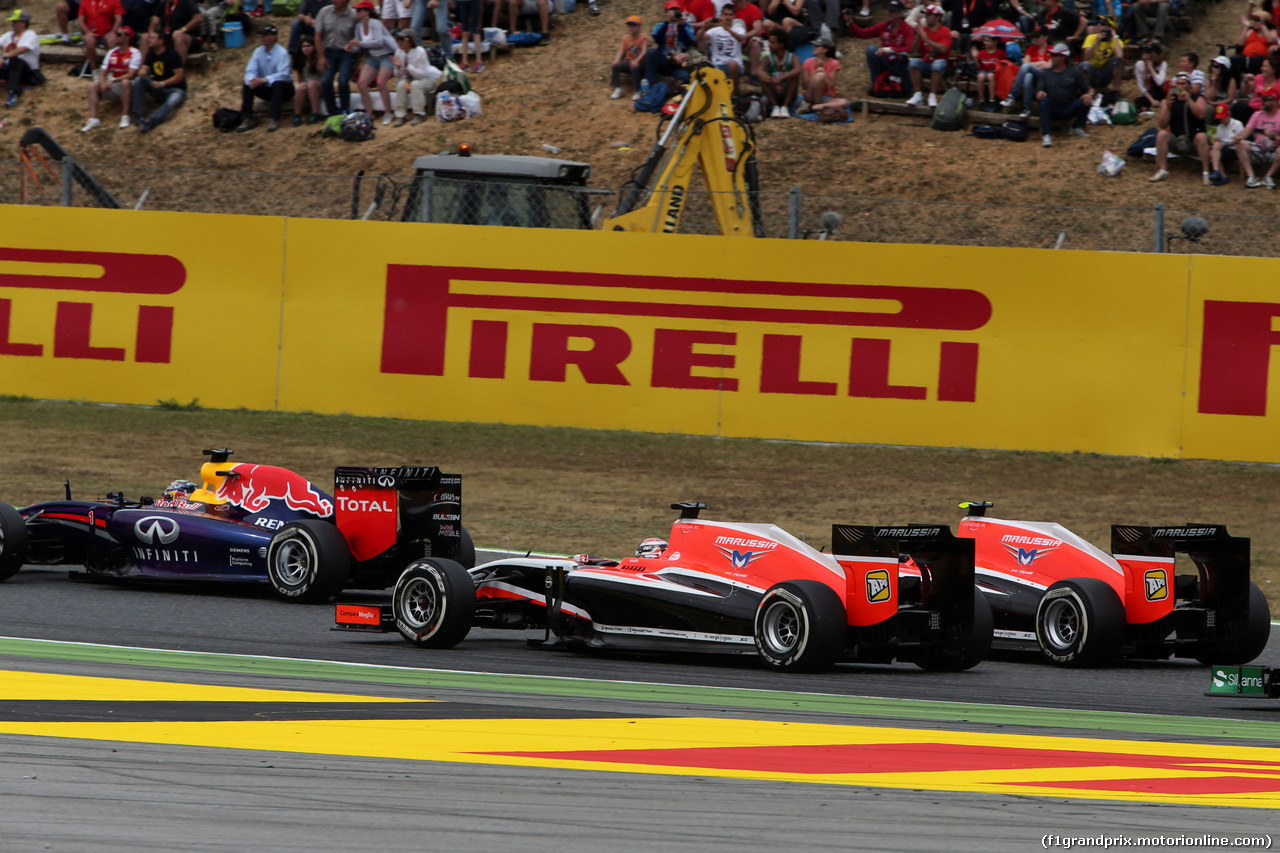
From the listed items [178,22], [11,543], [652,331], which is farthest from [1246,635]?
[178,22]

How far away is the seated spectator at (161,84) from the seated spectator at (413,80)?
3622 mm

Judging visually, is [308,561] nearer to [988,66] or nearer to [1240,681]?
[1240,681]

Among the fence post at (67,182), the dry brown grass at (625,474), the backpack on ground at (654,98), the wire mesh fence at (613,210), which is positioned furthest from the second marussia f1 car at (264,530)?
the backpack on ground at (654,98)

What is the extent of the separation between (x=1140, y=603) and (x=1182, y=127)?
43.9 ft

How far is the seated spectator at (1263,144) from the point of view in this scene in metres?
Result: 19.1

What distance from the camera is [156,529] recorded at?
9625 millimetres

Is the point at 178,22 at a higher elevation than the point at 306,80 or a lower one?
higher

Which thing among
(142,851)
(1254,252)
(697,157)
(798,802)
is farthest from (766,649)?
(1254,252)

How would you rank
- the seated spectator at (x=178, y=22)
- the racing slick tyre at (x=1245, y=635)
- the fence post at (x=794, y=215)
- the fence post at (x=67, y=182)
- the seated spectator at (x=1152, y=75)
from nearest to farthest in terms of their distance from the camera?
the racing slick tyre at (x=1245, y=635) < the fence post at (x=794, y=215) < the fence post at (x=67, y=182) < the seated spectator at (x=1152, y=75) < the seated spectator at (x=178, y=22)

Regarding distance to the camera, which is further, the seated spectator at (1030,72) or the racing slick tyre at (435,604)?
the seated spectator at (1030,72)

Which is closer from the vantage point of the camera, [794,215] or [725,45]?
[794,215]

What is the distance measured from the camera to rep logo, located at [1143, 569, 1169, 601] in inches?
324

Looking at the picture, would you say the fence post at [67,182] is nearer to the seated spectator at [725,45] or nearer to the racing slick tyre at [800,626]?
the seated spectator at [725,45]

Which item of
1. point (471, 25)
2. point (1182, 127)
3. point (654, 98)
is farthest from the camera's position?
point (471, 25)
